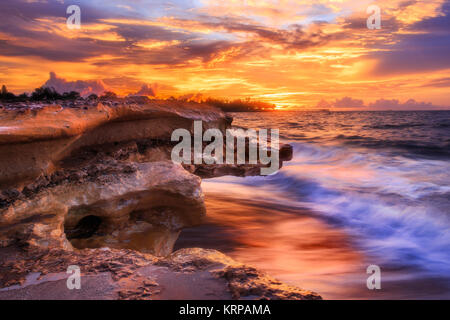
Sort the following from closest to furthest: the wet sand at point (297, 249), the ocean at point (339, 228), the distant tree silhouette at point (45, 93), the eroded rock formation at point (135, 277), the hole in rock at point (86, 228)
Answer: the eroded rock formation at point (135, 277)
the hole in rock at point (86, 228)
the wet sand at point (297, 249)
the ocean at point (339, 228)
the distant tree silhouette at point (45, 93)

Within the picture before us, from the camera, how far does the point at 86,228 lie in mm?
2848

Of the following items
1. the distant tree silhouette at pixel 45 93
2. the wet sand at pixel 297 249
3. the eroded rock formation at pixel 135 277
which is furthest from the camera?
the distant tree silhouette at pixel 45 93

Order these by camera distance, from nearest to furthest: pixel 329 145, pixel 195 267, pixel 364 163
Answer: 1. pixel 195 267
2. pixel 364 163
3. pixel 329 145

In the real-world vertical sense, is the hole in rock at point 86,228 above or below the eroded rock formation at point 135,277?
below

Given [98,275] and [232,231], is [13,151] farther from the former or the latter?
[232,231]

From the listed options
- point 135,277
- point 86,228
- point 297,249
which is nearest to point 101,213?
point 86,228

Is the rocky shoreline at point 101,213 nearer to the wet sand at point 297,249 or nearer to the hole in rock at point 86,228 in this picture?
the hole in rock at point 86,228

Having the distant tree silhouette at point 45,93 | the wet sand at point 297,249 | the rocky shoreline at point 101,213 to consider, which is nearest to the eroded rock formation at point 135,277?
the rocky shoreline at point 101,213

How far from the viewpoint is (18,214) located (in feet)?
7.80

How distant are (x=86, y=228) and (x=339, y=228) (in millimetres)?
3778

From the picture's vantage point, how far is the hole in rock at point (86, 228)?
2.77 metres

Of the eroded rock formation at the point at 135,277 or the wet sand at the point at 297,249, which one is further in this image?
the wet sand at the point at 297,249

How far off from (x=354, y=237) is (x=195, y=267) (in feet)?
11.2
